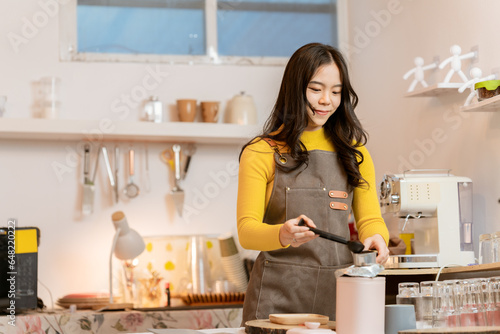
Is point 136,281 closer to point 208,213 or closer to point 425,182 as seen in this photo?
point 208,213

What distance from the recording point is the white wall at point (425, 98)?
2.26 meters

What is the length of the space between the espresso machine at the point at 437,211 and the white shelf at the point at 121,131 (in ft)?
3.82

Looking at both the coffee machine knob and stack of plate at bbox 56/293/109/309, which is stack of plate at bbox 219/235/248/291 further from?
the coffee machine knob

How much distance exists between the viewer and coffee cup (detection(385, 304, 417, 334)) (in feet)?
3.74

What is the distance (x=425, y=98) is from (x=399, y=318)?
1.69 m

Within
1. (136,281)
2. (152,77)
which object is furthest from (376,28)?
(136,281)

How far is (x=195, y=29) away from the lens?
3410 millimetres

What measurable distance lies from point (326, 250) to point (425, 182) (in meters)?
0.67

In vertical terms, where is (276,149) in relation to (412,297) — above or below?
above

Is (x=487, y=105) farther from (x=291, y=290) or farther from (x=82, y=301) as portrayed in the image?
(x=82, y=301)

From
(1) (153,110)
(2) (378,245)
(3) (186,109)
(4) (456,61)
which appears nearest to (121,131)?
(1) (153,110)

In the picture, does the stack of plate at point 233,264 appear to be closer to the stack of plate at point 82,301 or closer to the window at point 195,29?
the stack of plate at point 82,301

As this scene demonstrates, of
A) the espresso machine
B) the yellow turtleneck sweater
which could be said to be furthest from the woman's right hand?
the espresso machine

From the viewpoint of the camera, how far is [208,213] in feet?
10.9
